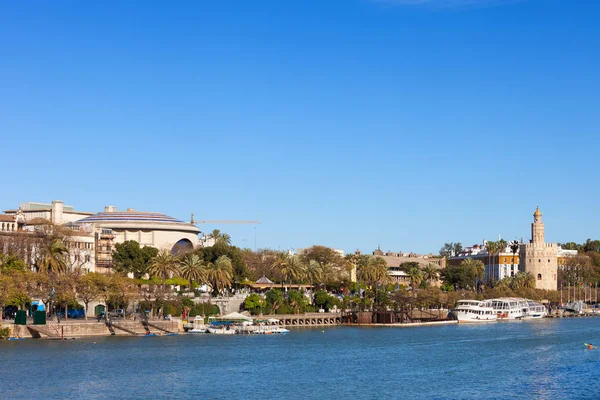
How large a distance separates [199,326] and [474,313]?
5285 centimetres

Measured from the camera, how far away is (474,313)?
146 meters

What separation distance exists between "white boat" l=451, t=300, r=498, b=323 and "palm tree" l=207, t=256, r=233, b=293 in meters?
36.8

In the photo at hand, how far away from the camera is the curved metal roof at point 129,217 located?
500ft

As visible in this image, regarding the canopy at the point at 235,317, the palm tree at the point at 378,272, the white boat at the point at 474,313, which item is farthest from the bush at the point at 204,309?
the palm tree at the point at 378,272

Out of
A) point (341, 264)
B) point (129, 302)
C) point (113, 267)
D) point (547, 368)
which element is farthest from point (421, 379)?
point (341, 264)

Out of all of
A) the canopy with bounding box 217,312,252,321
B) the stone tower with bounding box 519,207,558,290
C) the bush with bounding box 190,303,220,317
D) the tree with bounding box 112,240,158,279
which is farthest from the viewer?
the stone tower with bounding box 519,207,558,290

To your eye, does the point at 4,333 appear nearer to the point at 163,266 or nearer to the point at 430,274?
the point at 163,266

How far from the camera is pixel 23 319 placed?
93938 millimetres

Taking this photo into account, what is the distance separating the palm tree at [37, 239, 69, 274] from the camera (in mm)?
105812

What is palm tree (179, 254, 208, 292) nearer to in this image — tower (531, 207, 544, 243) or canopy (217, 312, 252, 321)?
canopy (217, 312, 252, 321)

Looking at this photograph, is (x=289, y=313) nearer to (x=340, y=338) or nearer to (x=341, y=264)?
(x=340, y=338)

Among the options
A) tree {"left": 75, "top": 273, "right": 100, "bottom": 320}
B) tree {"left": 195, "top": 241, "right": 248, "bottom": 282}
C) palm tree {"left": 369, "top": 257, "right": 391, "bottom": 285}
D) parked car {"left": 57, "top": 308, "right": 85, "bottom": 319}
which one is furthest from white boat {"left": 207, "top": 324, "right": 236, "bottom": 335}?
palm tree {"left": 369, "top": 257, "right": 391, "bottom": 285}

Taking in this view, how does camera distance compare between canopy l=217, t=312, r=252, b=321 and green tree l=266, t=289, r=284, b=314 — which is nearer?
canopy l=217, t=312, r=252, b=321

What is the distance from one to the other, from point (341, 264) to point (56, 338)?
3103 inches
